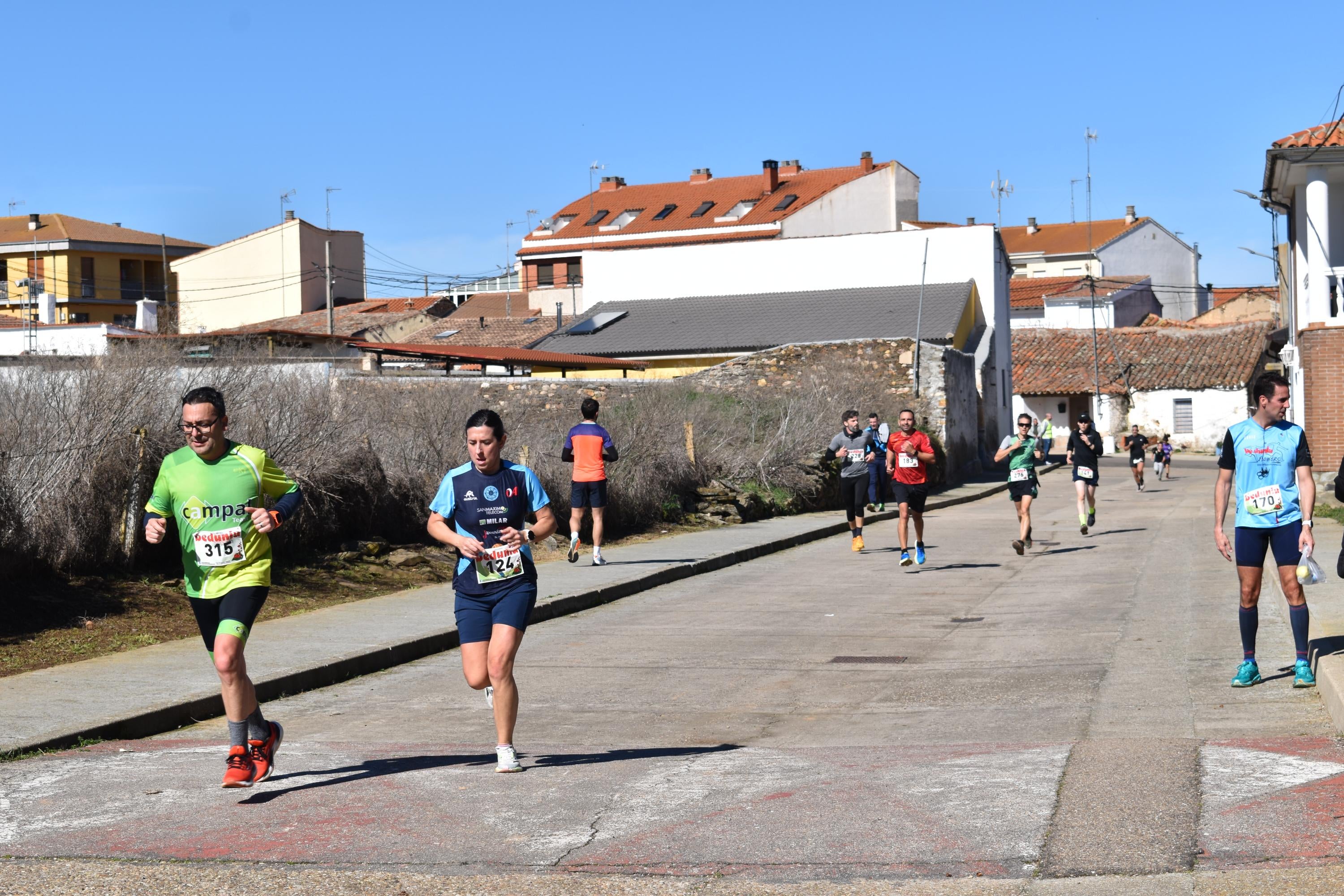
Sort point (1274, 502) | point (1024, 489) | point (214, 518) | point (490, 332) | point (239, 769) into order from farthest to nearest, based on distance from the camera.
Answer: point (490, 332) < point (1024, 489) < point (1274, 502) < point (214, 518) < point (239, 769)

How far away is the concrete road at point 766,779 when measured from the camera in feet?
16.6

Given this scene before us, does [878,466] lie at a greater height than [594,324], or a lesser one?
lesser

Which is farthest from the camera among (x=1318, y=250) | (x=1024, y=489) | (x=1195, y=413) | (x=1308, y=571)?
(x=1195, y=413)

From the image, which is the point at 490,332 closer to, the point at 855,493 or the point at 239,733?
the point at 855,493

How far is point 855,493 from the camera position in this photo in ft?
61.1

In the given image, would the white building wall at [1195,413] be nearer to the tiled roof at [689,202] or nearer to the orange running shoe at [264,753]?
the tiled roof at [689,202]

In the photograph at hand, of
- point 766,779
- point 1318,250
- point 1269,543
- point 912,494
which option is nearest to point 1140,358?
point 1318,250

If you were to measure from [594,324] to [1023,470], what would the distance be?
108 ft

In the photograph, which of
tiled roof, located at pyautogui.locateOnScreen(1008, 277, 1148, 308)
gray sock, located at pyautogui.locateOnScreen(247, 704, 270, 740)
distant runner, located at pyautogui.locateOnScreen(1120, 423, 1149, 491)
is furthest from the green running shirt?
tiled roof, located at pyautogui.locateOnScreen(1008, 277, 1148, 308)

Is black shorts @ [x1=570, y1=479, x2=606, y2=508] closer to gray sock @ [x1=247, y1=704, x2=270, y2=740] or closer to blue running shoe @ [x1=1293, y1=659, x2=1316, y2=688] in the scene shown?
blue running shoe @ [x1=1293, y1=659, x2=1316, y2=688]

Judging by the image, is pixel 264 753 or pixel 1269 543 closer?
pixel 264 753

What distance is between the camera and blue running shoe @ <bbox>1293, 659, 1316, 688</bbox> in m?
8.36

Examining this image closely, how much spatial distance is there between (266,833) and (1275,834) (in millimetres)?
3822

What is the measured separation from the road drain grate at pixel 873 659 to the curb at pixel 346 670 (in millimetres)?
2559
